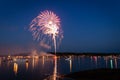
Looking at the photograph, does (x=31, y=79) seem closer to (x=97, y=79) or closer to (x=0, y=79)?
(x=0, y=79)

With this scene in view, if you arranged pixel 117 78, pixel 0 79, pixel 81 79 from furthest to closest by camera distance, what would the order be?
pixel 0 79 < pixel 81 79 < pixel 117 78

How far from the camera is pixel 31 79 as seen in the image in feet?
213

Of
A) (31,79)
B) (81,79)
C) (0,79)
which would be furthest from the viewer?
(0,79)

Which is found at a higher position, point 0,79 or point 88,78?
point 88,78

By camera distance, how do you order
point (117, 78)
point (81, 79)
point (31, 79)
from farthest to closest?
1. point (31, 79)
2. point (81, 79)
3. point (117, 78)

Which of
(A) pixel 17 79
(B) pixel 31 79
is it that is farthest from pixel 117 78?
(A) pixel 17 79

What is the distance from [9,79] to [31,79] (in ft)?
29.5

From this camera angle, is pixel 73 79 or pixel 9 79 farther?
pixel 9 79

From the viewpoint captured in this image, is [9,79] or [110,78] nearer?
[110,78]

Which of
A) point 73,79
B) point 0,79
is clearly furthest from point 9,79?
point 73,79

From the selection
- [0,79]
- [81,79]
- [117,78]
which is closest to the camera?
[117,78]

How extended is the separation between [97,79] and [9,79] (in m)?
40.6

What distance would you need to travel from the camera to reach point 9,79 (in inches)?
2717

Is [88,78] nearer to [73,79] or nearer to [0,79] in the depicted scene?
[73,79]
